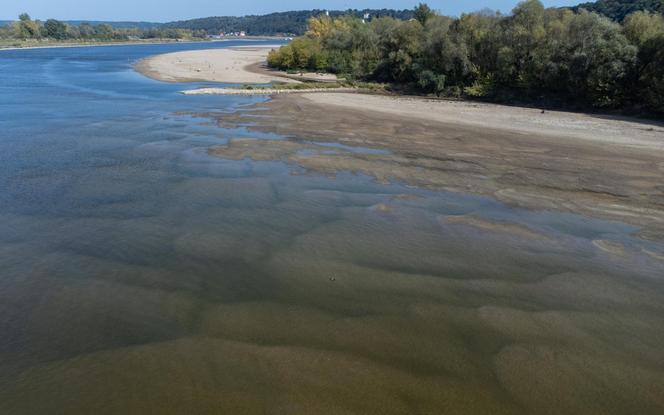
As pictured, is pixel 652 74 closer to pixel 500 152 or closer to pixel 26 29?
pixel 500 152

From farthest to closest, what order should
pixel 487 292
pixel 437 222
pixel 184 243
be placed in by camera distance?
pixel 437 222 → pixel 184 243 → pixel 487 292

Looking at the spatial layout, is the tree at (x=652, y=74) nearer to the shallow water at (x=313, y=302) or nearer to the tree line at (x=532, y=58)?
the tree line at (x=532, y=58)

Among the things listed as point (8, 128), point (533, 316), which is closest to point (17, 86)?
point (8, 128)

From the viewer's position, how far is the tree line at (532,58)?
102 feet

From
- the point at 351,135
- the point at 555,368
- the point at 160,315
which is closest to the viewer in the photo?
the point at 555,368

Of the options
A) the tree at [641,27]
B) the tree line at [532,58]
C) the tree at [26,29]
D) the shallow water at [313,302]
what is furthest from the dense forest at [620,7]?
the tree at [26,29]

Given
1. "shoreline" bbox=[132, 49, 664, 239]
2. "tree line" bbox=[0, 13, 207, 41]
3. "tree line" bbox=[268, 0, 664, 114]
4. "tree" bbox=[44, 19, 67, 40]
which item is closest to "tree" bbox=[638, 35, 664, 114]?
"tree line" bbox=[268, 0, 664, 114]

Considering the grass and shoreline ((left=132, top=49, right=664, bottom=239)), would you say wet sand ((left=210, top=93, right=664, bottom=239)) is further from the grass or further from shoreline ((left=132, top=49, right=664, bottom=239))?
the grass

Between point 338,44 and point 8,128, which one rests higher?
point 338,44

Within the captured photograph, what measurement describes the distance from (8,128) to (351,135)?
17.2m

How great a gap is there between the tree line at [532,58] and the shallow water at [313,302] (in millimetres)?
24008

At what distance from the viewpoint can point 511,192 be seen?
1475cm

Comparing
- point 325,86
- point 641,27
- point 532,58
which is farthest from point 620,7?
point 325,86

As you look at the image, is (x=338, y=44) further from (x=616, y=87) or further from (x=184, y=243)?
(x=184, y=243)
